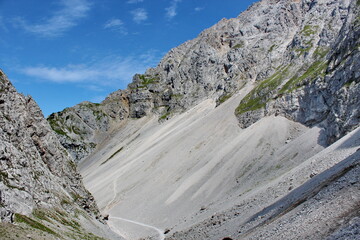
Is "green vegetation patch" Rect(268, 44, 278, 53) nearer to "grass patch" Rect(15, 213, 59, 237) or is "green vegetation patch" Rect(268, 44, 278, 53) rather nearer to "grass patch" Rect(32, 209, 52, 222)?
"grass patch" Rect(32, 209, 52, 222)

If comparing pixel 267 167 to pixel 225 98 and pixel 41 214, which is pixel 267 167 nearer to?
pixel 41 214

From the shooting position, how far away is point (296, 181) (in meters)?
46.7

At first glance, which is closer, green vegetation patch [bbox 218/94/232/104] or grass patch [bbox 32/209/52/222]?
grass patch [bbox 32/209/52/222]

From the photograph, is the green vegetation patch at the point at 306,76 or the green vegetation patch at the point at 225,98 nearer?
the green vegetation patch at the point at 306,76

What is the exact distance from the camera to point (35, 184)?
47281 mm

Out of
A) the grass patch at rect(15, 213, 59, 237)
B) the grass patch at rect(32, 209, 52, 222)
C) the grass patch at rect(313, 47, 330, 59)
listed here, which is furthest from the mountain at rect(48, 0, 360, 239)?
the grass patch at rect(32, 209, 52, 222)

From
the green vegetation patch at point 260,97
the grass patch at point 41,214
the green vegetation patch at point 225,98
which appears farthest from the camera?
the green vegetation patch at point 225,98

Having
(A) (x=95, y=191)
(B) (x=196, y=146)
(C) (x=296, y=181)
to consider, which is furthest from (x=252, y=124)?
(C) (x=296, y=181)

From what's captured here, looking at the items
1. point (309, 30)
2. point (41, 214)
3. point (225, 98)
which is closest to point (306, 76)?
point (225, 98)

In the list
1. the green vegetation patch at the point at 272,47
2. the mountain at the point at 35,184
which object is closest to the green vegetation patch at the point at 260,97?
the green vegetation patch at the point at 272,47

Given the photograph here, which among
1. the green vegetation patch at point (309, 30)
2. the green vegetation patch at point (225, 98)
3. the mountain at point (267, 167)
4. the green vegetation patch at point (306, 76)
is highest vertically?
the green vegetation patch at point (309, 30)

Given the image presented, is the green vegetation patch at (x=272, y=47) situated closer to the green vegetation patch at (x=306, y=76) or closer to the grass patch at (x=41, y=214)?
the green vegetation patch at (x=306, y=76)

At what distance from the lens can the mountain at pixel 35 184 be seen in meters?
35.5

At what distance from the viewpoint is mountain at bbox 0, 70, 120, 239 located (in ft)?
116
